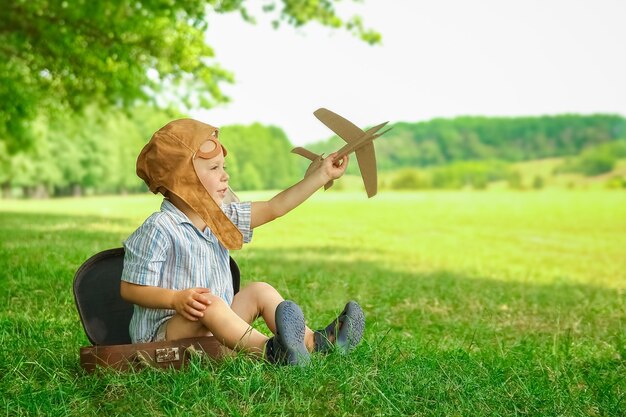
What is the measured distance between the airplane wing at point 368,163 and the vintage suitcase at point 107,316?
846mm

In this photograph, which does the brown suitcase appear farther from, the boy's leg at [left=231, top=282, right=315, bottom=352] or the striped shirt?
the boy's leg at [left=231, top=282, right=315, bottom=352]

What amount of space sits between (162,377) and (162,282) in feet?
1.42

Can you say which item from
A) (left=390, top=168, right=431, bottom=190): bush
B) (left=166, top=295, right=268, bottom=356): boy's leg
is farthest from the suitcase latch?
(left=390, top=168, right=431, bottom=190): bush

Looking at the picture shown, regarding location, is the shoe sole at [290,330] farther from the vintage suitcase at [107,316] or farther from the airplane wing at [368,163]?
the airplane wing at [368,163]

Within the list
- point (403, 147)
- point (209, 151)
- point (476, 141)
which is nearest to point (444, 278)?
point (209, 151)

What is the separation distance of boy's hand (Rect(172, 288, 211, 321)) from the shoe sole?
0.32 meters

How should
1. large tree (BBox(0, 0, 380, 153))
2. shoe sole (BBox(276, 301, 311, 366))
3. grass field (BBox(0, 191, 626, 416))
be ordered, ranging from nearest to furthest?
grass field (BBox(0, 191, 626, 416)) < shoe sole (BBox(276, 301, 311, 366)) < large tree (BBox(0, 0, 380, 153))

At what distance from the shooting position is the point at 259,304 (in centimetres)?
382

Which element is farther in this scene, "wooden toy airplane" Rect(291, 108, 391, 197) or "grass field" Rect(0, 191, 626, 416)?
"wooden toy airplane" Rect(291, 108, 391, 197)

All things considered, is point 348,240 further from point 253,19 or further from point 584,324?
point 584,324

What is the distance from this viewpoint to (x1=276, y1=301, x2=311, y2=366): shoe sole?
341cm

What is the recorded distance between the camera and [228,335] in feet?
11.6

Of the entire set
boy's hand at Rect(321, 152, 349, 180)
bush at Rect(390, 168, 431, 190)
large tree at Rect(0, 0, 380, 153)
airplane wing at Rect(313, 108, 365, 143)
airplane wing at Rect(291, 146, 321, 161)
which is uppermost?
large tree at Rect(0, 0, 380, 153)

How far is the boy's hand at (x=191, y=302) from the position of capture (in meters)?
3.45
